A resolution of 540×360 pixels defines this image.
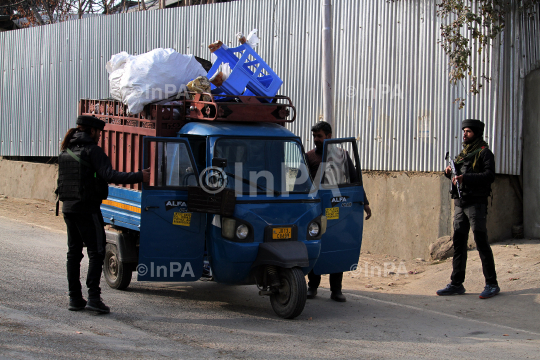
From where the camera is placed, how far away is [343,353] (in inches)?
204

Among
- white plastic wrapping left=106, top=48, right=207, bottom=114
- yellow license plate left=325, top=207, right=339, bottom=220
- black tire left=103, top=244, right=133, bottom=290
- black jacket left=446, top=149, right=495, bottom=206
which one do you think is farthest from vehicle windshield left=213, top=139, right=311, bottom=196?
black jacket left=446, top=149, right=495, bottom=206

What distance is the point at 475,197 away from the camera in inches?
294

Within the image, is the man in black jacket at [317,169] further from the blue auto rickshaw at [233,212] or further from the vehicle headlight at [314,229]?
the vehicle headlight at [314,229]

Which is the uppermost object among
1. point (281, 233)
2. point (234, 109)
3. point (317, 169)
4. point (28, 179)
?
point (234, 109)

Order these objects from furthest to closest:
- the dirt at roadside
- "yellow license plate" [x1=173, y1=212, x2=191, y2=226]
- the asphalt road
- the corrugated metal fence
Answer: the corrugated metal fence, the dirt at roadside, "yellow license plate" [x1=173, y1=212, x2=191, y2=226], the asphalt road

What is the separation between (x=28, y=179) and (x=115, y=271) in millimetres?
11867

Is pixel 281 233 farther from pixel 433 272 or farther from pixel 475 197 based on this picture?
pixel 433 272

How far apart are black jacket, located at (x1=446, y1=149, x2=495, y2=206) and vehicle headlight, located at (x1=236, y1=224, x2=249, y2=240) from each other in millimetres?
3077

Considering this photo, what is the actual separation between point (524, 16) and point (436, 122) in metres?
2.35

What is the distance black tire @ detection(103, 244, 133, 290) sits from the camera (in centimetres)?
746

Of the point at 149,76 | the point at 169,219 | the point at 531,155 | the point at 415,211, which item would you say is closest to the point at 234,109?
the point at 149,76

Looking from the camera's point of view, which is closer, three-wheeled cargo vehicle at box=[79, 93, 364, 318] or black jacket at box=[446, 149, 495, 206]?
three-wheeled cargo vehicle at box=[79, 93, 364, 318]

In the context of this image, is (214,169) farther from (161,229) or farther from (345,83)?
(345,83)

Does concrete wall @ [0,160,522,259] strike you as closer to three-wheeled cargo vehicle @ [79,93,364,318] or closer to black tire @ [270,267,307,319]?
three-wheeled cargo vehicle @ [79,93,364,318]
